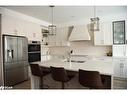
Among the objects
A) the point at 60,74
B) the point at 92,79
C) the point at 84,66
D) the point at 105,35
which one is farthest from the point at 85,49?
the point at 92,79

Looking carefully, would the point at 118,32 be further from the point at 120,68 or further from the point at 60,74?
the point at 60,74

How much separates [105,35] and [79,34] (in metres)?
1.15

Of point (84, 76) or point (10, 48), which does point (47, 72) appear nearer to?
point (84, 76)

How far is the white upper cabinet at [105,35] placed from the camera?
4.93m

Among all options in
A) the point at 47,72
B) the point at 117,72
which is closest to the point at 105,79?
the point at 47,72

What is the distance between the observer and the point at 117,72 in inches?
192

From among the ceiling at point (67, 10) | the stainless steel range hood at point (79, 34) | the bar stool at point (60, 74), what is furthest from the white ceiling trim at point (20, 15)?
the bar stool at point (60, 74)

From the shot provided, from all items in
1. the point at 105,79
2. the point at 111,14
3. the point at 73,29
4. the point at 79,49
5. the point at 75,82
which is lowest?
the point at 75,82

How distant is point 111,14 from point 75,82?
3.35 meters

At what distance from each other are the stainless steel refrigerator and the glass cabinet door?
3386mm

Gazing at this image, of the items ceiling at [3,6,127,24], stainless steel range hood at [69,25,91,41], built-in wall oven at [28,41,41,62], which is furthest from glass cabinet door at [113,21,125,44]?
built-in wall oven at [28,41,41,62]

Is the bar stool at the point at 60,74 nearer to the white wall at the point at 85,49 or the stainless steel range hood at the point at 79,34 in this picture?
the stainless steel range hood at the point at 79,34

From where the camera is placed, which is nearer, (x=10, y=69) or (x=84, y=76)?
(x=84, y=76)

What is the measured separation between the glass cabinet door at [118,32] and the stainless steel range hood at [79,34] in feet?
3.45
